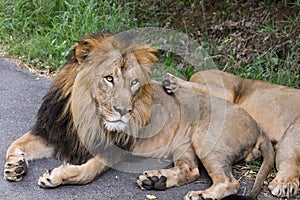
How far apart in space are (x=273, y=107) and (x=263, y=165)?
0.72 metres

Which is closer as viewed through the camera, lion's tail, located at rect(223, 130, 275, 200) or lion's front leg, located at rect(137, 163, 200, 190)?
lion's tail, located at rect(223, 130, 275, 200)

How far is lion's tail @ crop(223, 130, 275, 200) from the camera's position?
135 inches

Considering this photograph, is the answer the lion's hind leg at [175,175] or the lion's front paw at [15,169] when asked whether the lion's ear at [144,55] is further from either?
the lion's front paw at [15,169]

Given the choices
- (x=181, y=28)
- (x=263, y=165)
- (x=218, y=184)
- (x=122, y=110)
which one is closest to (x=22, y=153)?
(x=122, y=110)

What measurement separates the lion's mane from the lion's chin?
0.09 metres

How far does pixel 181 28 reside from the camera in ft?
21.1

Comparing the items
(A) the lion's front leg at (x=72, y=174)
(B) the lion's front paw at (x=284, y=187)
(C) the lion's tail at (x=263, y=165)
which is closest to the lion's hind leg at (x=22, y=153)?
(A) the lion's front leg at (x=72, y=174)

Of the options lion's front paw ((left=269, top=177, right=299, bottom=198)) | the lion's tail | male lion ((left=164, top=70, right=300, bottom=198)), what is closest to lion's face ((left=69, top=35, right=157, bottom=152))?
male lion ((left=164, top=70, right=300, bottom=198))

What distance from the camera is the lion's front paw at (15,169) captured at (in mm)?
3576

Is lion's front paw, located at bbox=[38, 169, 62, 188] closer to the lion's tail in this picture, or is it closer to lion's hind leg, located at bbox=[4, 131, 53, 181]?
lion's hind leg, located at bbox=[4, 131, 53, 181]

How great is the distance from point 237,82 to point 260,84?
19cm

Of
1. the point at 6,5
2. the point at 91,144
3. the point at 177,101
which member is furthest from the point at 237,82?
the point at 6,5

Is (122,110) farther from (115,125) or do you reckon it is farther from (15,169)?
(15,169)

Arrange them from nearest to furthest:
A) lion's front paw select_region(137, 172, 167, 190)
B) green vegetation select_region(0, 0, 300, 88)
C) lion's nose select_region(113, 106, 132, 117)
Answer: lion's nose select_region(113, 106, 132, 117)
lion's front paw select_region(137, 172, 167, 190)
green vegetation select_region(0, 0, 300, 88)
